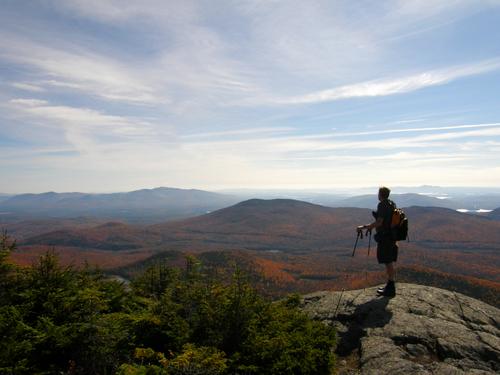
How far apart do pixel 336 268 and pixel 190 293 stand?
308 feet

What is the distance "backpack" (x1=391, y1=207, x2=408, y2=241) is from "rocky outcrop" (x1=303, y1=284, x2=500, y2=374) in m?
2.08

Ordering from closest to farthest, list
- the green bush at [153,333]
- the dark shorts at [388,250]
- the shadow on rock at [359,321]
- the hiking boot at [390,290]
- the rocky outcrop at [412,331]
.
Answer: the green bush at [153,333] < the rocky outcrop at [412,331] < the shadow on rock at [359,321] < the dark shorts at [388,250] < the hiking boot at [390,290]

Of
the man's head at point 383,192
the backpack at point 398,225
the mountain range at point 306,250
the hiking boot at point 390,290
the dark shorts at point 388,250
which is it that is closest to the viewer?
the man's head at point 383,192

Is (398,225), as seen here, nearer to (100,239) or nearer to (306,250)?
(306,250)

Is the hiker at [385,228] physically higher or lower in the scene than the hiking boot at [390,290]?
higher

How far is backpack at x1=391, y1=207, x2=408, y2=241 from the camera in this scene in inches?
444

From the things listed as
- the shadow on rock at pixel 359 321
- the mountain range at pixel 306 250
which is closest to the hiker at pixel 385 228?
the shadow on rock at pixel 359 321

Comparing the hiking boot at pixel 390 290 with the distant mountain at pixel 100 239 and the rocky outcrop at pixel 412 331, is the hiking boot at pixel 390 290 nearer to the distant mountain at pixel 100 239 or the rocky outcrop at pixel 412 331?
the rocky outcrop at pixel 412 331

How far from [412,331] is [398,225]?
3378 mm

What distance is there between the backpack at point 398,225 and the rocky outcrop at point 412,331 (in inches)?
81.7

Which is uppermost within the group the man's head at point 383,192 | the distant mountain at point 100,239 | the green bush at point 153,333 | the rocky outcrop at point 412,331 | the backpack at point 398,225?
the man's head at point 383,192

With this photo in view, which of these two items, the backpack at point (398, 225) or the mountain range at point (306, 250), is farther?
the mountain range at point (306, 250)

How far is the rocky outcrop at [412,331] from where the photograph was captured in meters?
7.95

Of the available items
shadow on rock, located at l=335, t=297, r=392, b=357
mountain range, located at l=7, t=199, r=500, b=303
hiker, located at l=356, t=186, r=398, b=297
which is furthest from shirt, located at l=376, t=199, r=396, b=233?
mountain range, located at l=7, t=199, r=500, b=303
